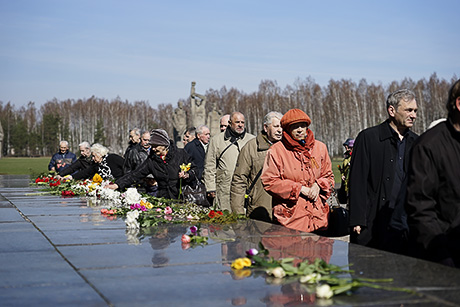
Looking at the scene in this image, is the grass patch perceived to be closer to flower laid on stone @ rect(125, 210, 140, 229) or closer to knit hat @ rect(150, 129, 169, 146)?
knit hat @ rect(150, 129, 169, 146)

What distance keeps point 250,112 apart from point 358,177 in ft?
307

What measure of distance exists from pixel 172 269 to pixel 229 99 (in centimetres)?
10258

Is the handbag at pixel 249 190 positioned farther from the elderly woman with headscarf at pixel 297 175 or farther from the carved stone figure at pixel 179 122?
the carved stone figure at pixel 179 122

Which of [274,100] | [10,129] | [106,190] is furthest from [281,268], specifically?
[10,129]

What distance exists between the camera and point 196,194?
9.28 m

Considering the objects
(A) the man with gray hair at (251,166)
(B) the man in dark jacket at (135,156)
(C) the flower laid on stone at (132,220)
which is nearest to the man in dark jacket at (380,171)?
(A) the man with gray hair at (251,166)

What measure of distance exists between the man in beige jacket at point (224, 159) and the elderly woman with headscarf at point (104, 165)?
3.38 meters

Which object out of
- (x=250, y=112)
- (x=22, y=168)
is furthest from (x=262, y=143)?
(x=250, y=112)

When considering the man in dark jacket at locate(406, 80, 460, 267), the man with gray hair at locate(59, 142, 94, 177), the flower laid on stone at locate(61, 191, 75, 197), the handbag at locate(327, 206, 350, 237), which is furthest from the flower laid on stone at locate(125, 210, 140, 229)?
the man with gray hair at locate(59, 142, 94, 177)

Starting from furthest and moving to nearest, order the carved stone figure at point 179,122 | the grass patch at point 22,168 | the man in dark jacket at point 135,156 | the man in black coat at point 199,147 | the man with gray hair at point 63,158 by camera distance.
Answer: the carved stone figure at point 179,122, the grass patch at point 22,168, the man with gray hair at point 63,158, the man in black coat at point 199,147, the man in dark jacket at point 135,156

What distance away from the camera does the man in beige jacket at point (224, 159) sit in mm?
9359

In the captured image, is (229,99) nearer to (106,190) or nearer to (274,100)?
(274,100)

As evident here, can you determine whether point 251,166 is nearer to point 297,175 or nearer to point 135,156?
point 297,175

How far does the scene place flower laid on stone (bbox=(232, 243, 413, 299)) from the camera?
11.3 feet
